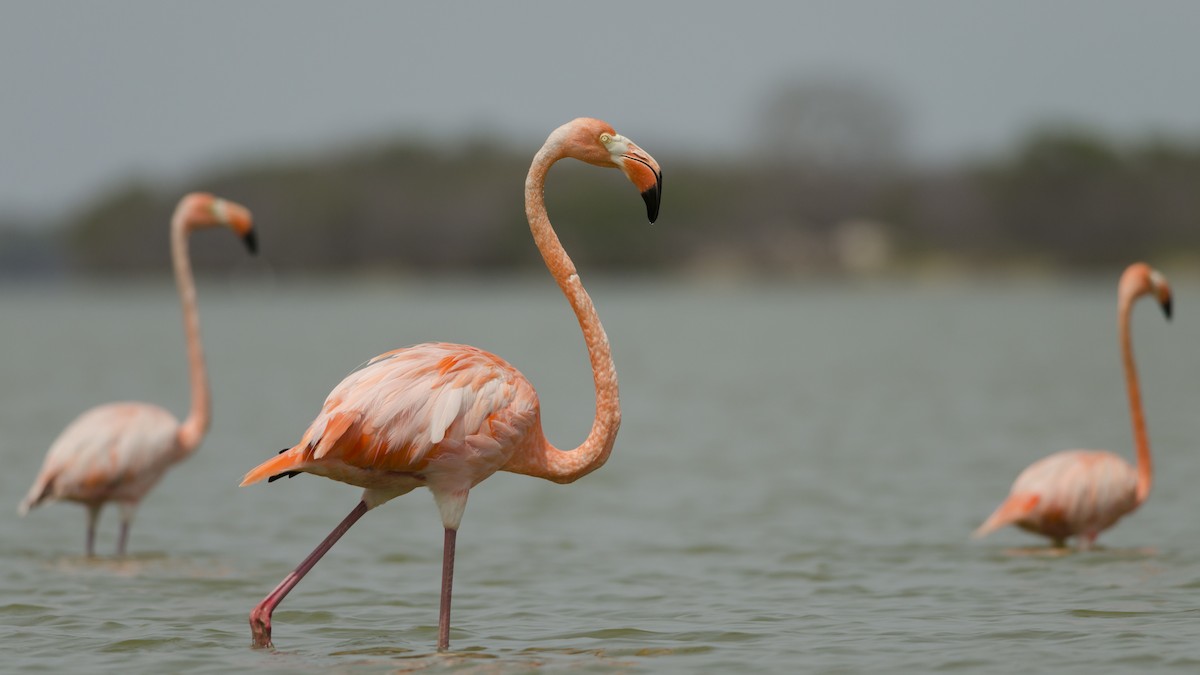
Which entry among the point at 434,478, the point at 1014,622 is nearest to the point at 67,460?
the point at 434,478

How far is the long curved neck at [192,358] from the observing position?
8.72 meters

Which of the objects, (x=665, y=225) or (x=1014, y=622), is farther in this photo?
(x=665, y=225)

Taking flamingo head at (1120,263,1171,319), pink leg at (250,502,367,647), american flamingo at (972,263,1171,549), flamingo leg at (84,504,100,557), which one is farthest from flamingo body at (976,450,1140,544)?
flamingo leg at (84,504,100,557)

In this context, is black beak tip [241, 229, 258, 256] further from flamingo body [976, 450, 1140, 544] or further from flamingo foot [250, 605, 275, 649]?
flamingo body [976, 450, 1140, 544]

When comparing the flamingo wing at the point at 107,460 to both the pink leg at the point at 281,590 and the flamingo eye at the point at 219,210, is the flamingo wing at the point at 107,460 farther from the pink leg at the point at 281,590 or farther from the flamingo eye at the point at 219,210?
the pink leg at the point at 281,590

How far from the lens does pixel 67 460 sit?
8.34 metres

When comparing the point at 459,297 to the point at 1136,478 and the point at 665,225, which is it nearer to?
the point at 665,225

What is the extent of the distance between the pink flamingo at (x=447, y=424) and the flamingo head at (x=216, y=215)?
3.17 meters

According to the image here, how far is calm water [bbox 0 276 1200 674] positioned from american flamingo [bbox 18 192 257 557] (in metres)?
0.36

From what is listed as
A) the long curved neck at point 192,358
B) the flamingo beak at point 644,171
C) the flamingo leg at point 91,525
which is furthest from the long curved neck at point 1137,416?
the flamingo leg at point 91,525

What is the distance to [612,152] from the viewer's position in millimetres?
5785

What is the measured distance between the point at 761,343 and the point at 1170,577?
26465mm

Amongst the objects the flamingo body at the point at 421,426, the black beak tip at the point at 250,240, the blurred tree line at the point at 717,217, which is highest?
the blurred tree line at the point at 717,217

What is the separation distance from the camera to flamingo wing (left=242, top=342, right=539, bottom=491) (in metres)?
5.61
